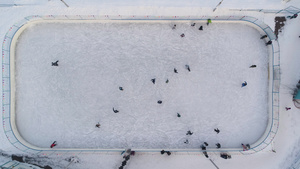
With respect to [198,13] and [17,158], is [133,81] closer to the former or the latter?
[198,13]

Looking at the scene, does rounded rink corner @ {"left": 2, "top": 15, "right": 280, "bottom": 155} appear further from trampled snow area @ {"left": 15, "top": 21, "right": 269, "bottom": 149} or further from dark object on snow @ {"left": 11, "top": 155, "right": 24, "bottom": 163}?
dark object on snow @ {"left": 11, "top": 155, "right": 24, "bottom": 163}

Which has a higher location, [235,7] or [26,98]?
[235,7]

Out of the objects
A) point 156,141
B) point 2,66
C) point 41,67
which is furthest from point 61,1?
point 156,141

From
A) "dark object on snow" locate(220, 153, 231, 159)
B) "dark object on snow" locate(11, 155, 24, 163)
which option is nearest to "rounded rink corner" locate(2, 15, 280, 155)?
"dark object on snow" locate(220, 153, 231, 159)

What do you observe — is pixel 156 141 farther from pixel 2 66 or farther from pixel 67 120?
pixel 2 66

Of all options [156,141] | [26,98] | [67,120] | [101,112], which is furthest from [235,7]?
[26,98]

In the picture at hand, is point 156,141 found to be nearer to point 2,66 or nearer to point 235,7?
point 235,7

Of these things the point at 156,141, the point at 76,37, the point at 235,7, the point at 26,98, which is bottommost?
the point at 156,141
